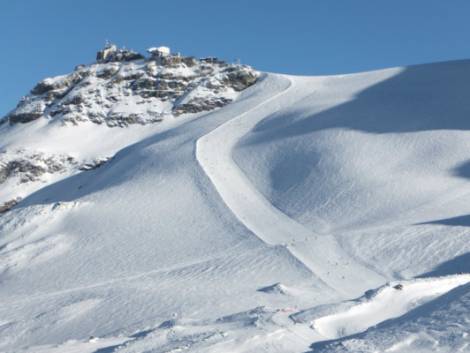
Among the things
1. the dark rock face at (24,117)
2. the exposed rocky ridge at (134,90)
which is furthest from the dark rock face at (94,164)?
the dark rock face at (24,117)

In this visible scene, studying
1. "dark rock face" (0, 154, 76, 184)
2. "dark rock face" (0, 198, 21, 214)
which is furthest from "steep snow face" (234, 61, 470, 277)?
"dark rock face" (0, 198, 21, 214)

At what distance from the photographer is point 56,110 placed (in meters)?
70.4

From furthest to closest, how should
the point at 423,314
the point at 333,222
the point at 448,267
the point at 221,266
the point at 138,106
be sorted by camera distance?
the point at 138,106 → the point at 333,222 → the point at 221,266 → the point at 448,267 → the point at 423,314

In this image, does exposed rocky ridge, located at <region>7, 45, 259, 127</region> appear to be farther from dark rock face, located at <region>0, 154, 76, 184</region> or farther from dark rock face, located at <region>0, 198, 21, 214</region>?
dark rock face, located at <region>0, 198, 21, 214</region>

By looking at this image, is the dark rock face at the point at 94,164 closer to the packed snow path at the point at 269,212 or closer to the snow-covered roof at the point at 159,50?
the packed snow path at the point at 269,212

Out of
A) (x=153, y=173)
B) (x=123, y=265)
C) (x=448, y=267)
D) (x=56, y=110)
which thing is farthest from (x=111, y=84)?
(x=448, y=267)

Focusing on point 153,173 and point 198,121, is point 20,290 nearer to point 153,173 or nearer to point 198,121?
point 153,173

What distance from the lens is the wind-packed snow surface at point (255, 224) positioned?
16.4m

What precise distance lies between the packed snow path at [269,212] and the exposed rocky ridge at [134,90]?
9630mm

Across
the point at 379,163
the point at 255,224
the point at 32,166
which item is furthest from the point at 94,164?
the point at 379,163

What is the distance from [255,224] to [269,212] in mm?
2446

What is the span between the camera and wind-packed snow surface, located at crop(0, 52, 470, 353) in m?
16.4

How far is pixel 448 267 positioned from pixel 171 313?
10.4 meters

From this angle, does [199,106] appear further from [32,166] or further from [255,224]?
[255,224]
